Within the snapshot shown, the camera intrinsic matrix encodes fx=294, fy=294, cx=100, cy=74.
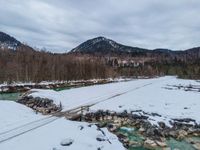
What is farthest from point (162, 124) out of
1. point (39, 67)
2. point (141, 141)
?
point (39, 67)

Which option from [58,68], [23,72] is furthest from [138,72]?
[23,72]

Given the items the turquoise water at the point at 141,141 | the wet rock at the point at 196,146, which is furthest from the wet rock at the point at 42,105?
the wet rock at the point at 196,146

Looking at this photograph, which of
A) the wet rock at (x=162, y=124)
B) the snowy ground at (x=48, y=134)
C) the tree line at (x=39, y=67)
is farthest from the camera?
the tree line at (x=39, y=67)

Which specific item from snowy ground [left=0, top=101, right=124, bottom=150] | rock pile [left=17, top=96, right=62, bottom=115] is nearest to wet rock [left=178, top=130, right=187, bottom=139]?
snowy ground [left=0, top=101, right=124, bottom=150]

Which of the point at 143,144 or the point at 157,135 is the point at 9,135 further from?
the point at 157,135

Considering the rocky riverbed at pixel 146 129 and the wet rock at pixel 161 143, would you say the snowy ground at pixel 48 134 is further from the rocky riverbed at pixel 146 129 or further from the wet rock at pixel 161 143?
the wet rock at pixel 161 143

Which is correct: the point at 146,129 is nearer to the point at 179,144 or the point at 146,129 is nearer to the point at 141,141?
the point at 141,141
